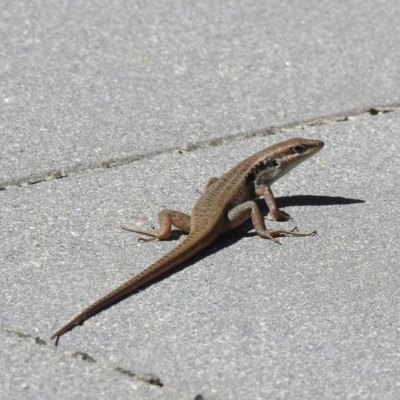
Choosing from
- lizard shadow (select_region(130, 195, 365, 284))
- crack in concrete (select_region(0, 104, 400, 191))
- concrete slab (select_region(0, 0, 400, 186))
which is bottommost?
lizard shadow (select_region(130, 195, 365, 284))

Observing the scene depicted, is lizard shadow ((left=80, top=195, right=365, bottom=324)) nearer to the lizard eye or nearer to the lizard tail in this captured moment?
the lizard tail

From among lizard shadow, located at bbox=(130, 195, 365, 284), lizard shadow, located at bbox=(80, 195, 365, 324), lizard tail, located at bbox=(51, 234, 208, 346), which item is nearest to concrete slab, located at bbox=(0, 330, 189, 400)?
lizard tail, located at bbox=(51, 234, 208, 346)

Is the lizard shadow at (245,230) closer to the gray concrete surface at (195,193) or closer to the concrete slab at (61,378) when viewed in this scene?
the gray concrete surface at (195,193)

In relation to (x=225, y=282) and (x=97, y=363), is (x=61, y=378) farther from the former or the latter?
(x=225, y=282)

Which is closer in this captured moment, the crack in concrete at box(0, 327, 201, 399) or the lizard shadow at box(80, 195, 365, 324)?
the crack in concrete at box(0, 327, 201, 399)

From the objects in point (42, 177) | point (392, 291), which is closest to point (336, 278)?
point (392, 291)

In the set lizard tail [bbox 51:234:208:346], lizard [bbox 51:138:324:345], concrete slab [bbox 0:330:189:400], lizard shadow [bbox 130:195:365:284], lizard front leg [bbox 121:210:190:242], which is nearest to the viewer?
concrete slab [bbox 0:330:189:400]
